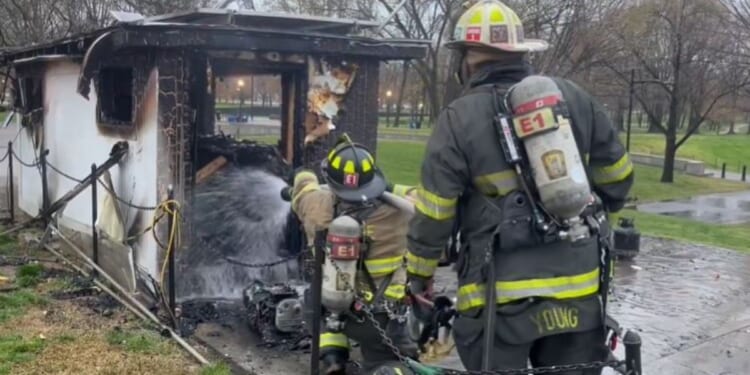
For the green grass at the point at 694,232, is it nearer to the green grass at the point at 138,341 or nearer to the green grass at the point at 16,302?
the green grass at the point at 138,341

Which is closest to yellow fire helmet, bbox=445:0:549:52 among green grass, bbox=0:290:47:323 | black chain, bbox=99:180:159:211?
black chain, bbox=99:180:159:211

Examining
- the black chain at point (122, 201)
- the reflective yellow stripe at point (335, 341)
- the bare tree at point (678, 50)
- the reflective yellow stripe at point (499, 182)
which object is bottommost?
the reflective yellow stripe at point (335, 341)

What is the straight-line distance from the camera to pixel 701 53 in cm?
2619

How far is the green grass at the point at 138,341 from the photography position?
5711 millimetres

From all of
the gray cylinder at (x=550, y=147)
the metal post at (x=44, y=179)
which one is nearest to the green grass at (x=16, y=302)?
the metal post at (x=44, y=179)

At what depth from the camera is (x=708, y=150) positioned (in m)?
42.9

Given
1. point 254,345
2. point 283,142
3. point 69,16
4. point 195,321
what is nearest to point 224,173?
point 283,142

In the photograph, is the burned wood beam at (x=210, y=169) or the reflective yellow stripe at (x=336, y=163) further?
the burned wood beam at (x=210, y=169)

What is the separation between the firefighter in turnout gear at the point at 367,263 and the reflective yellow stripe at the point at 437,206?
142 centimetres

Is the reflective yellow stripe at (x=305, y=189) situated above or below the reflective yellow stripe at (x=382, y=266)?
above

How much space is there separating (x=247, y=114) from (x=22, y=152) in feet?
59.9

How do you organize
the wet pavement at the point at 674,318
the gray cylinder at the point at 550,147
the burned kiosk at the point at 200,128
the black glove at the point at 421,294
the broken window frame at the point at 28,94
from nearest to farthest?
the gray cylinder at the point at 550,147 < the black glove at the point at 421,294 < the wet pavement at the point at 674,318 < the burned kiosk at the point at 200,128 < the broken window frame at the point at 28,94

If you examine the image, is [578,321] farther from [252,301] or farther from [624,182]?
[252,301]

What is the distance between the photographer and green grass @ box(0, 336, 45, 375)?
5.25 m
